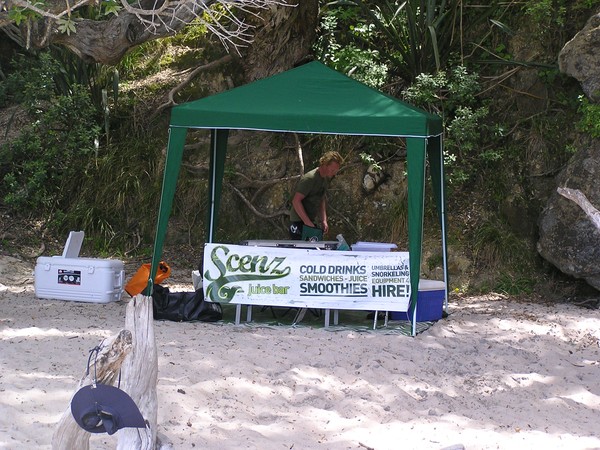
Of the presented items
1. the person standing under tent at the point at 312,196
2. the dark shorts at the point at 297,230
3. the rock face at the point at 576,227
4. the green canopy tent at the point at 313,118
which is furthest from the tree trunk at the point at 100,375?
the rock face at the point at 576,227

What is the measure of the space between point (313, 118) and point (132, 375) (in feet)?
12.4

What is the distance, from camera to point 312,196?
9.16 m

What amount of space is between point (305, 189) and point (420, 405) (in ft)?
11.1

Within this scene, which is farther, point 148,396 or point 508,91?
point 508,91

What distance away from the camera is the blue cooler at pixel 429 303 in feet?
26.8

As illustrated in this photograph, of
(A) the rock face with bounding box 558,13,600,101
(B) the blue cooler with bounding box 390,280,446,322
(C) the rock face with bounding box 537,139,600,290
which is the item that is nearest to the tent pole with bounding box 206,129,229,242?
(B) the blue cooler with bounding box 390,280,446,322

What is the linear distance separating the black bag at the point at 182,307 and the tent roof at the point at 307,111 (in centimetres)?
147

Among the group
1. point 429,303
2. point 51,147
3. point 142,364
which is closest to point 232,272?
point 429,303

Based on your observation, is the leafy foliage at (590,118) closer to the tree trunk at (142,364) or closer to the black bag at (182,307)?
the black bag at (182,307)

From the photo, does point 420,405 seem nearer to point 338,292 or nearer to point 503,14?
point 338,292

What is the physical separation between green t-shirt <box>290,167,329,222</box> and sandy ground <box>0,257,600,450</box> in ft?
5.37

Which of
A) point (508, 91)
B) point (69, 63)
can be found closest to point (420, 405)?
point (508, 91)

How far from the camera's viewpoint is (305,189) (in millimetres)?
8984

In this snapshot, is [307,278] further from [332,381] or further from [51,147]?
[51,147]
